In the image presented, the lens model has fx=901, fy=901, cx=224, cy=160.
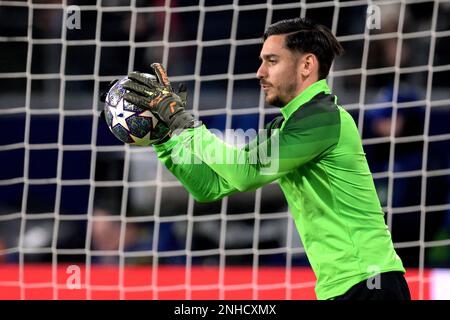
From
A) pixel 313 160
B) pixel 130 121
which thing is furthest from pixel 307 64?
pixel 130 121

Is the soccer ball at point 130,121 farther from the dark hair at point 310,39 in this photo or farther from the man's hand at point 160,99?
the dark hair at point 310,39

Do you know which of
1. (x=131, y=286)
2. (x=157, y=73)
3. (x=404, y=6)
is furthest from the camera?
(x=404, y=6)

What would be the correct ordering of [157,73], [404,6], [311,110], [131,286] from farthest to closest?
[404,6], [131,286], [157,73], [311,110]

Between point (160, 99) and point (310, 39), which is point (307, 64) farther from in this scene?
point (160, 99)

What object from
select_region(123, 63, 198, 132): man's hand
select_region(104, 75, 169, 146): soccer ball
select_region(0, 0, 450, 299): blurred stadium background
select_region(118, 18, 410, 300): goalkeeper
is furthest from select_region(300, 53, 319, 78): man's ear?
select_region(0, 0, 450, 299): blurred stadium background

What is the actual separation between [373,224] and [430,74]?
2.27 metres

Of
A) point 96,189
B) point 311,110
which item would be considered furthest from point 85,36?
point 311,110

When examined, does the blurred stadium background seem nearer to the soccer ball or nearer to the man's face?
the soccer ball

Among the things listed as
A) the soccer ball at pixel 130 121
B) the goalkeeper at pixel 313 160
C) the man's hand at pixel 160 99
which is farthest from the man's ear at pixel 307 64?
the soccer ball at pixel 130 121

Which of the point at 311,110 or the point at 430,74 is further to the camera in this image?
the point at 430,74

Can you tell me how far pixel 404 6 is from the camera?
17.8ft

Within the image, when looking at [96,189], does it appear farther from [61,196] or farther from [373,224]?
[373,224]

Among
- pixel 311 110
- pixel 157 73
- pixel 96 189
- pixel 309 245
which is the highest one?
pixel 96 189

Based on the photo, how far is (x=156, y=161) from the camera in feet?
18.4
